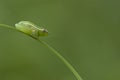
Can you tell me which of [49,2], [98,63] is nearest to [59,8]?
[49,2]

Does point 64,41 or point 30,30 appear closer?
point 30,30

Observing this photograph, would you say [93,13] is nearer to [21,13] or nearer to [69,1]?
[69,1]

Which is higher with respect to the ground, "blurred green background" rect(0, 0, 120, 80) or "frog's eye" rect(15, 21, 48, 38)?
"blurred green background" rect(0, 0, 120, 80)

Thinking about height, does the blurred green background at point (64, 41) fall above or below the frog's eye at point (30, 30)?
above

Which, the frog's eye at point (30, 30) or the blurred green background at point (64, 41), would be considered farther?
the blurred green background at point (64, 41)

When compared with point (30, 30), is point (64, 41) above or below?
above

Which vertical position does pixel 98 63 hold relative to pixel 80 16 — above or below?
below

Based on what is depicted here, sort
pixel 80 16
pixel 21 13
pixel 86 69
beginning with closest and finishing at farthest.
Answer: pixel 86 69 → pixel 21 13 → pixel 80 16

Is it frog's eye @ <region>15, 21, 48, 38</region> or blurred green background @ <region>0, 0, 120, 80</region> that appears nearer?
frog's eye @ <region>15, 21, 48, 38</region>
